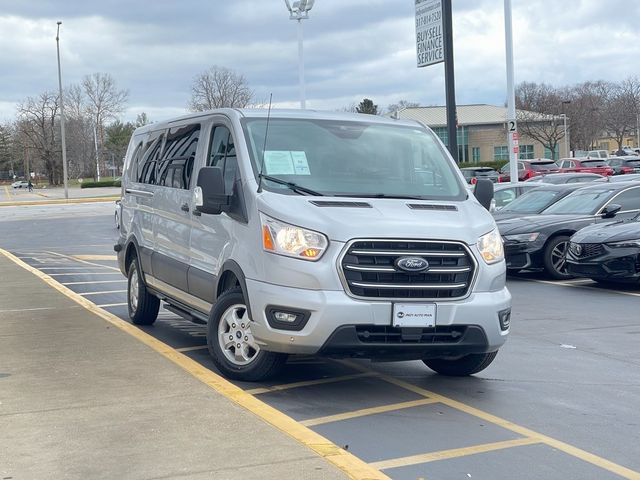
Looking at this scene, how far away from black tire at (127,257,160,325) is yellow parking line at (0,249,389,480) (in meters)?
0.21

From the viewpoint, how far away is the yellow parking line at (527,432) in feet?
16.9

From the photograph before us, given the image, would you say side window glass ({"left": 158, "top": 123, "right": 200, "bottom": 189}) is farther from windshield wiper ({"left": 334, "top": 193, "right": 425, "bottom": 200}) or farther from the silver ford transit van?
windshield wiper ({"left": 334, "top": 193, "right": 425, "bottom": 200})

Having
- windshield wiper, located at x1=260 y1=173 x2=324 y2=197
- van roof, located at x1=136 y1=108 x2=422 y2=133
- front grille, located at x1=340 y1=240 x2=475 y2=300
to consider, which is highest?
van roof, located at x1=136 y1=108 x2=422 y2=133

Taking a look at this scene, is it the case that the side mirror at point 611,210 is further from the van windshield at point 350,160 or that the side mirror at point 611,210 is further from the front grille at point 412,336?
the front grille at point 412,336

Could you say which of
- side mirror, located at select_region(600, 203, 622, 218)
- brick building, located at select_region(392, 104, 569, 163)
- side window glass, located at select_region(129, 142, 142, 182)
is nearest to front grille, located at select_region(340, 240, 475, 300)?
side window glass, located at select_region(129, 142, 142, 182)

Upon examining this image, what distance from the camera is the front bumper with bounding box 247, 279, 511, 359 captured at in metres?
6.41

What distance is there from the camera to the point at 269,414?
239 inches

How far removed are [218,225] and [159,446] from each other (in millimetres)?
2567

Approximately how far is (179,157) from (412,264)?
10.8 feet

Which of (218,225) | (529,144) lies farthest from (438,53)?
(529,144)

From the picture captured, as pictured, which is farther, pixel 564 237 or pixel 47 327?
pixel 564 237

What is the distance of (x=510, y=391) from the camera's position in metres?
7.11

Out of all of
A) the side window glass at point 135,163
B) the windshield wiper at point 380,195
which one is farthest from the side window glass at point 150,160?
the windshield wiper at point 380,195

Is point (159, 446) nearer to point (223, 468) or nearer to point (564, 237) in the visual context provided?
point (223, 468)
